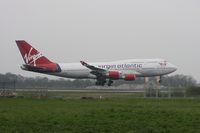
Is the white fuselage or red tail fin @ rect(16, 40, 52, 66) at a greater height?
red tail fin @ rect(16, 40, 52, 66)

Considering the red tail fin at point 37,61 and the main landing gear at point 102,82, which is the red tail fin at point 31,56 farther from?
the main landing gear at point 102,82

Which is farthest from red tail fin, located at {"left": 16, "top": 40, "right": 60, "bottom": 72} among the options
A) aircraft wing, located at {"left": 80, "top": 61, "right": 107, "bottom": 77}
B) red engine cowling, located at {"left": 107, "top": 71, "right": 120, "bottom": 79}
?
red engine cowling, located at {"left": 107, "top": 71, "right": 120, "bottom": 79}

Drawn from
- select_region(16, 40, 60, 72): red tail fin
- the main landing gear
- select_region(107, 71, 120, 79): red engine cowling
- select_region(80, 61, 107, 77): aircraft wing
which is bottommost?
the main landing gear

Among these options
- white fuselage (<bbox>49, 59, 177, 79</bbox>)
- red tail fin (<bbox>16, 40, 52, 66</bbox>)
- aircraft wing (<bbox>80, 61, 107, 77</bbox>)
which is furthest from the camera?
red tail fin (<bbox>16, 40, 52, 66</bbox>)

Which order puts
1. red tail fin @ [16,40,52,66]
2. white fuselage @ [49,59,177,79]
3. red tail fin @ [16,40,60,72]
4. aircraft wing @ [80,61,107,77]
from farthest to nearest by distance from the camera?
red tail fin @ [16,40,52,66]
red tail fin @ [16,40,60,72]
aircraft wing @ [80,61,107,77]
white fuselage @ [49,59,177,79]

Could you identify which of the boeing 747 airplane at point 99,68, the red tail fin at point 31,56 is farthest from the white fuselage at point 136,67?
the red tail fin at point 31,56

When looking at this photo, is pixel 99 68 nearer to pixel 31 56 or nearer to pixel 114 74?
pixel 114 74

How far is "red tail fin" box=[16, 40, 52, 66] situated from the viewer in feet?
246

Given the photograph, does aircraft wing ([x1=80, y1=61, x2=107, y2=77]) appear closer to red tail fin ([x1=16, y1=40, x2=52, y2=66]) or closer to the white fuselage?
the white fuselage

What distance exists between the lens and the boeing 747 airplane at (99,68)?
71.1 metres

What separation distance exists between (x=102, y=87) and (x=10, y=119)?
6060 cm

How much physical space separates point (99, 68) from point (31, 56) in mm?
10675

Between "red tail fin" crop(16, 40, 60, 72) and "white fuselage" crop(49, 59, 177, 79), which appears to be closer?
"white fuselage" crop(49, 59, 177, 79)

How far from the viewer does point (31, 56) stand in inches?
2965
